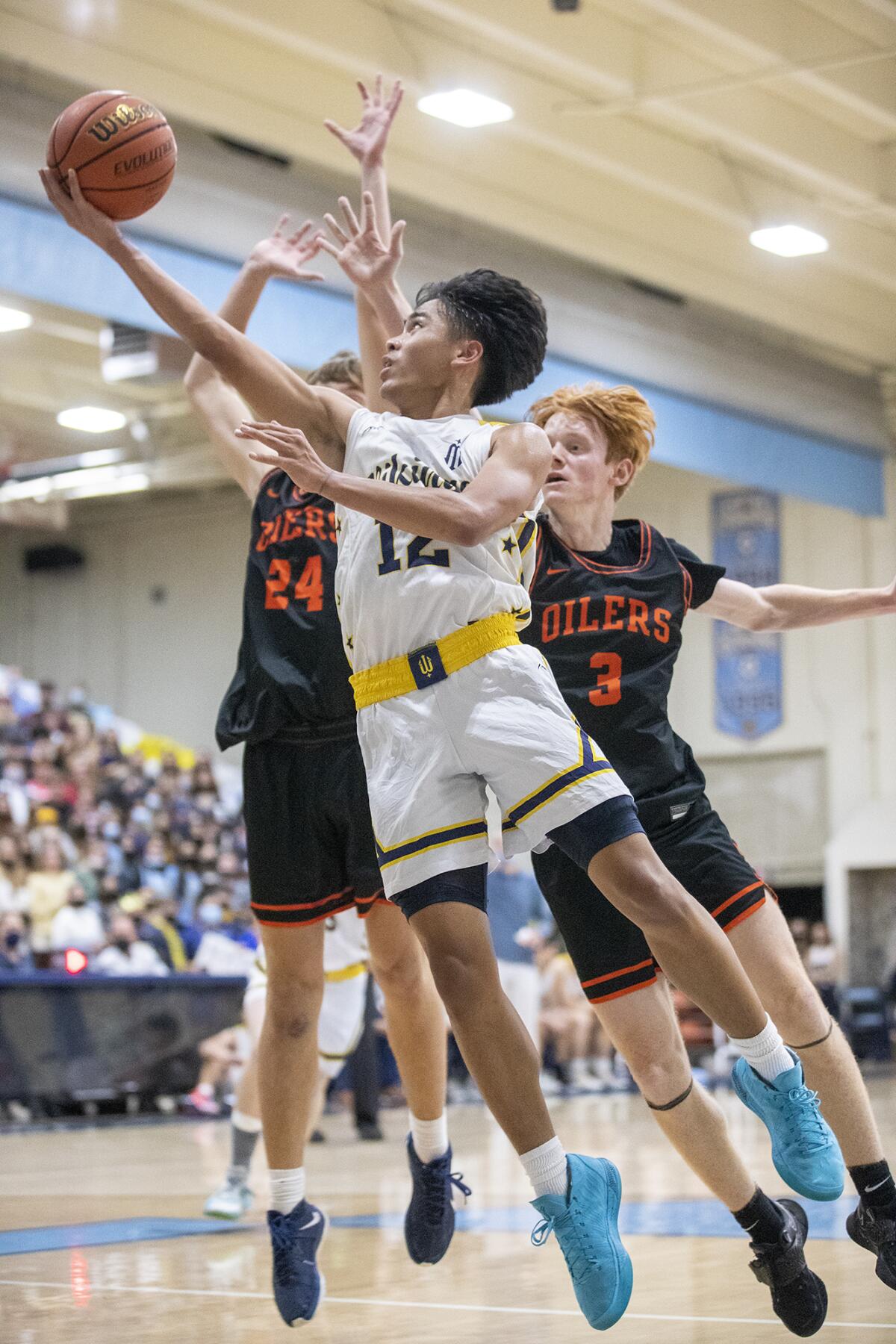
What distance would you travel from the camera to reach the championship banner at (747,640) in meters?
20.8

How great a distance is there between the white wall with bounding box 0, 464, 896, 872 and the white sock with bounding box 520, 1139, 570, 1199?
1693cm

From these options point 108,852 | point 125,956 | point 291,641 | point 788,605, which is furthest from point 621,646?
point 108,852

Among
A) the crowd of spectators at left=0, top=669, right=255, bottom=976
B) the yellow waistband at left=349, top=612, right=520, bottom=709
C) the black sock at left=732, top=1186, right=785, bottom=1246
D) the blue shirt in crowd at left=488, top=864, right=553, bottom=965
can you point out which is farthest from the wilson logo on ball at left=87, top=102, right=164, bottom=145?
the blue shirt in crowd at left=488, top=864, right=553, bottom=965

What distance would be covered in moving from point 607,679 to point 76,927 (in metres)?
9.69

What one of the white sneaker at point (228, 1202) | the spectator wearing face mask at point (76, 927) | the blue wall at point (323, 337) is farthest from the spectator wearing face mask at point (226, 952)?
the white sneaker at point (228, 1202)

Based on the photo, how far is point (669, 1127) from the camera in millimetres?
3689

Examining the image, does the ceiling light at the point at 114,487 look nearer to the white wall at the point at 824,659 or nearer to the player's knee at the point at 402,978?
the white wall at the point at 824,659

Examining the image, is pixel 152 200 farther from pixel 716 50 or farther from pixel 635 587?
pixel 716 50

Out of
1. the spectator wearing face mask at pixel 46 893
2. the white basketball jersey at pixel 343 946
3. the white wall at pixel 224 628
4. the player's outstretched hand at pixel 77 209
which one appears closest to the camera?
the player's outstretched hand at pixel 77 209

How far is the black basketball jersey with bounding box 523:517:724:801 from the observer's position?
404cm

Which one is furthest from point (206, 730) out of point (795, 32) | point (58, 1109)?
point (795, 32)

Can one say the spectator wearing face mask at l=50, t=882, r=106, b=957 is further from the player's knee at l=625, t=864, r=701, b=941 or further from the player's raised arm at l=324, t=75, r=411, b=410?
the player's knee at l=625, t=864, r=701, b=941

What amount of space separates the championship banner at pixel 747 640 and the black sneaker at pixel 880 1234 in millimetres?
17325

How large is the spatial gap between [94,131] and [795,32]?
8.89m
